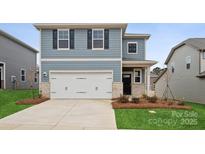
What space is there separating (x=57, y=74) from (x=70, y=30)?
138 inches

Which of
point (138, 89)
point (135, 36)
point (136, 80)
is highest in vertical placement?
point (135, 36)

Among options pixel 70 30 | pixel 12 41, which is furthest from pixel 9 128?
pixel 12 41

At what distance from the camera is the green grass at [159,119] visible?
10102mm

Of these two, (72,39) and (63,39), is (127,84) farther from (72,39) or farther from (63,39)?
(63,39)

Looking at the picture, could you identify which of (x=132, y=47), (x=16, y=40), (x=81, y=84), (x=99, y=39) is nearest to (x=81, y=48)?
(x=99, y=39)

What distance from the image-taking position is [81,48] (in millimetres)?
19656

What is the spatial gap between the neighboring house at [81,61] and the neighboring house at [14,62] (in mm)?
5958

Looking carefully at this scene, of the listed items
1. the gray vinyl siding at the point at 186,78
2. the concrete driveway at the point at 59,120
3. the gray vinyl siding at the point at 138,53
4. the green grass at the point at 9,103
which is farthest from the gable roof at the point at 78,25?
the concrete driveway at the point at 59,120

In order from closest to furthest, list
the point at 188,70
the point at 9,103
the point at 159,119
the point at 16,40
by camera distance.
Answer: the point at 159,119 → the point at 9,103 → the point at 188,70 → the point at 16,40

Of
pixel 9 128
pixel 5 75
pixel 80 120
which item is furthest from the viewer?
pixel 5 75

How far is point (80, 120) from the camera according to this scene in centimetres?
1120

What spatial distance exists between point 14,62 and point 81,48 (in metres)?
10.3

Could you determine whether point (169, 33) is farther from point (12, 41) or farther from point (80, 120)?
point (80, 120)

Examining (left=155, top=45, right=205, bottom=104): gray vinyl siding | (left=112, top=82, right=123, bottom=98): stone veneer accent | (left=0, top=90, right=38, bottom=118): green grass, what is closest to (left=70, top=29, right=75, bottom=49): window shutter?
(left=112, top=82, right=123, bottom=98): stone veneer accent
